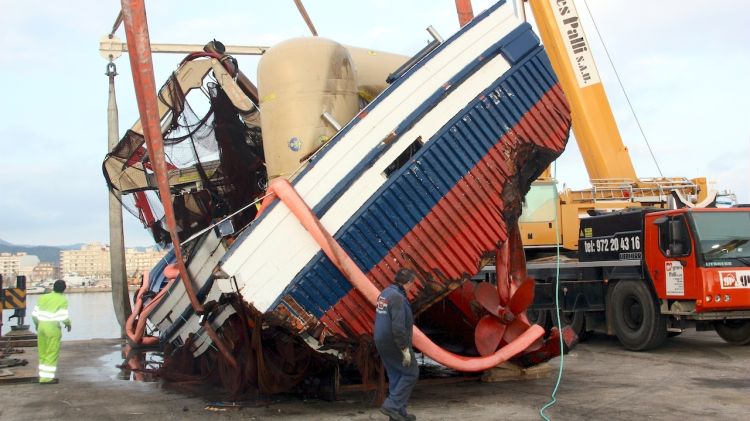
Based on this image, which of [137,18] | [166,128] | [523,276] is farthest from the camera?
[166,128]

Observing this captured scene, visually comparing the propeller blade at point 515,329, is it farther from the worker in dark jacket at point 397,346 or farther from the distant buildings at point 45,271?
the distant buildings at point 45,271

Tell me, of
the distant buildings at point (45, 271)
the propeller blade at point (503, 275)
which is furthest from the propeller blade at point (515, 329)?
the distant buildings at point (45, 271)

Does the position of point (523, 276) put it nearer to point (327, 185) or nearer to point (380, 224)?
point (380, 224)

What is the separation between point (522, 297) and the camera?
845 centimetres

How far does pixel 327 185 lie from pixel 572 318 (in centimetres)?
804

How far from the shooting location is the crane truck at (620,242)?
36.4 ft

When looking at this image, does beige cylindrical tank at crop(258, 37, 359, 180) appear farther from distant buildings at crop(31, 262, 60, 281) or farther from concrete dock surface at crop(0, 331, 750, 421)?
distant buildings at crop(31, 262, 60, 281)

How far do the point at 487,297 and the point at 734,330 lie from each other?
6.25m

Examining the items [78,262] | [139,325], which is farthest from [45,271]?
[139,325]

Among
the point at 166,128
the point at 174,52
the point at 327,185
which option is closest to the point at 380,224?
the point at 327,185

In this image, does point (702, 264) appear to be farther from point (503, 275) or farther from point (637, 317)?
point (503, 275)

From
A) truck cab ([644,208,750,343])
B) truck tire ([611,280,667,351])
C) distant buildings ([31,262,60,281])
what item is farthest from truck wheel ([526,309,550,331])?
distant buildings ([31,262,60,281])

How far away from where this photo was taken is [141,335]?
1237 cm

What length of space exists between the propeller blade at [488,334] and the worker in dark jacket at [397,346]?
211 centimetres
